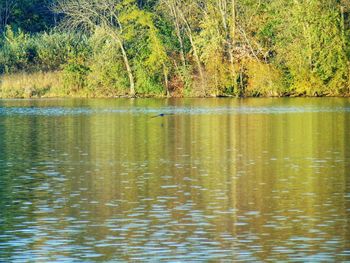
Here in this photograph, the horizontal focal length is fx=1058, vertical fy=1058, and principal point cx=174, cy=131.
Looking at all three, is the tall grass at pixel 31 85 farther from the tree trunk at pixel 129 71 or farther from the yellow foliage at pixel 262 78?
the yellow foliage at pixel 262 78

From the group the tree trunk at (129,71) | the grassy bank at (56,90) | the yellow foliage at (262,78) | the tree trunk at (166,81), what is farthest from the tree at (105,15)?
the yellow foliage at (262,78)

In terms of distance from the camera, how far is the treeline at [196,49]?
68.6 metres

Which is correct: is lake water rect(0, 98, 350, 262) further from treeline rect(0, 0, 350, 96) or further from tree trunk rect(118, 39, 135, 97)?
tree trunk rect(118, 39, 135, 97)

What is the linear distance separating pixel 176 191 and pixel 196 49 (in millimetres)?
49025

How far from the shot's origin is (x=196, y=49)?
71.1m

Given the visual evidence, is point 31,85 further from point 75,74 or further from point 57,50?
point 57,50

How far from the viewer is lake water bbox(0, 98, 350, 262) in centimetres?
1617

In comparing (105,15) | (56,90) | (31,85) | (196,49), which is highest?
(105,15)

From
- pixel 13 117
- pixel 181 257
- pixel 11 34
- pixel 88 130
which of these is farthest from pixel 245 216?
pixel 11 34

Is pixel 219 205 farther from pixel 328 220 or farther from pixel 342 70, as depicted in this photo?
pixel 342 70

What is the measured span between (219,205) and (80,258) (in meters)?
5.58

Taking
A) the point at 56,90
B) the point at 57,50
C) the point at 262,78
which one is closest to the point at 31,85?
the point at 56,90

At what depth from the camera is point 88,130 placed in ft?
138

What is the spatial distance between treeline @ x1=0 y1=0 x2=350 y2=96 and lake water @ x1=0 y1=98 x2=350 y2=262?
23397mm
